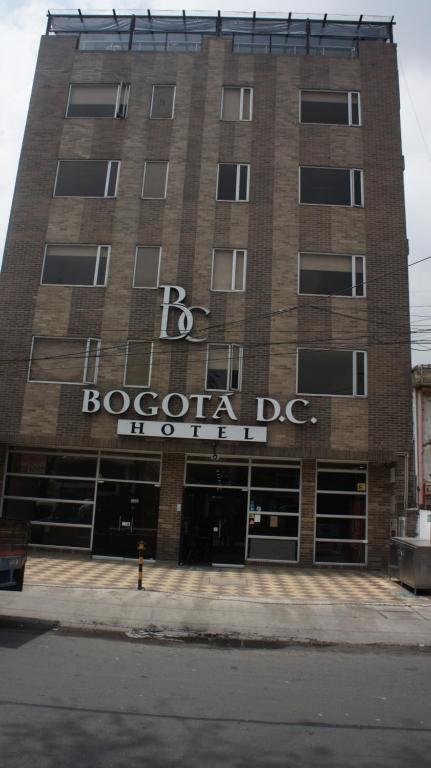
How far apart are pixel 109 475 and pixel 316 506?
19.9 ft

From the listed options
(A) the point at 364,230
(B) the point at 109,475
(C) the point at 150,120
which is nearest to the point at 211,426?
(B) the point at 109,475

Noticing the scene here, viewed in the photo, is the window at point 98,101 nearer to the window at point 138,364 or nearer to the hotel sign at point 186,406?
the window at point 138,364

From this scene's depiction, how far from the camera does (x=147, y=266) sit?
18453 millimetres

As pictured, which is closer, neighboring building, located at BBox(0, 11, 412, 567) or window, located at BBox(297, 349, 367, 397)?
neighboring building, located at BBox(0, 11, 412, 567)

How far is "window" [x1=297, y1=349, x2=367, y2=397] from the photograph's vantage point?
17203 millimetres

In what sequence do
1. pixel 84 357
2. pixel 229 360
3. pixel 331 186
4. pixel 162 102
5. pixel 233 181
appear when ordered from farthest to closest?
1. pixel 162 102
2. pixel 233 181
3. pixel 331 186
4. pixel 84 357
5. pixel 229 360

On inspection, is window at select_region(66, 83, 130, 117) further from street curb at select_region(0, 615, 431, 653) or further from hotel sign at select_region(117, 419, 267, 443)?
street curb at select_region(0, 615, 431, 653)

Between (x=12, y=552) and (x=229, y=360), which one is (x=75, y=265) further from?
(x=12, y=552)

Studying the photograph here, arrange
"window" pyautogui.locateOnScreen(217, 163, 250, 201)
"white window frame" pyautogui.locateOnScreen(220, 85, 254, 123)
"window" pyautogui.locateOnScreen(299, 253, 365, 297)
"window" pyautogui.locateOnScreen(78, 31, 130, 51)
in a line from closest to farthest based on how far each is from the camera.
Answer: "window" pyautogui.locateOnScreen(299, 253, 365, 297) → "window" pyautogui.locateOnScreen(217, 163, 250, 201) → "white window frame" pyautogui.locateOnScreen(220, 85, 254, 123) → "window" pyautogui.locateOnScreen(78, 31, 130, 51)

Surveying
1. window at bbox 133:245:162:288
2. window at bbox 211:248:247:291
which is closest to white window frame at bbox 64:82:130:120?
window at bbox 133:245:162:288

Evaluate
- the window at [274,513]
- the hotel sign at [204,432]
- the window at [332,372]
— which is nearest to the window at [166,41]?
the window at [332,372]

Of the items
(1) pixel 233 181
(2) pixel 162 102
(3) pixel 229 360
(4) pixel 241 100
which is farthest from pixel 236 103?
(3) pixel 229 360

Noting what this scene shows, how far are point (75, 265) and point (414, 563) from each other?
12811 mm

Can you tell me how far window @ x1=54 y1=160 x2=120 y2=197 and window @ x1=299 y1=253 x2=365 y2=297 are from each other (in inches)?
261
